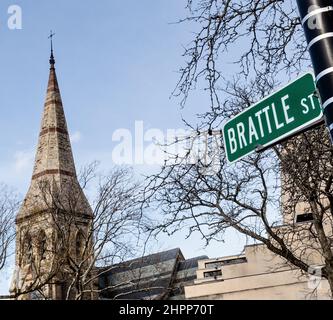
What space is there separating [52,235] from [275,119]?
2579cm

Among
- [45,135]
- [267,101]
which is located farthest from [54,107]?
[267,101]

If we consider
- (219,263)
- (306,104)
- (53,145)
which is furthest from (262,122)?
(53,145)

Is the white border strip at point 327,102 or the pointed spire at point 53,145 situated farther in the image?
the pointed spire at point 53,145

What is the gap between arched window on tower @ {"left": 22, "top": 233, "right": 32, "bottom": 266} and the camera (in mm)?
28153

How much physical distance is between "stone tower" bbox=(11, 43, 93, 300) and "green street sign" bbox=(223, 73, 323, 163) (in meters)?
19.9

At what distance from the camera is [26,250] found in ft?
98.9

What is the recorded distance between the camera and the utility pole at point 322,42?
3.04 metres

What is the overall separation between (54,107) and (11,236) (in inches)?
1173

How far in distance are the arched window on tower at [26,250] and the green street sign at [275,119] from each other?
25408mm

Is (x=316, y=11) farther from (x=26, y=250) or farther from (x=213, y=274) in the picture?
(x=213, y=274)

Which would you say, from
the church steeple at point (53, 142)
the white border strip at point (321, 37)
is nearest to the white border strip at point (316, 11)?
the white border strip at point (321, 37)

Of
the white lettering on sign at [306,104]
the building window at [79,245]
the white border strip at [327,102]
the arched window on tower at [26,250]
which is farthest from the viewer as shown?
the building window at [79,245]

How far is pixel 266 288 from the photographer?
26359mm

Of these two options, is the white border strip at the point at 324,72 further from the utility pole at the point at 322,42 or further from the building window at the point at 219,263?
the building window at the point at 219,263
